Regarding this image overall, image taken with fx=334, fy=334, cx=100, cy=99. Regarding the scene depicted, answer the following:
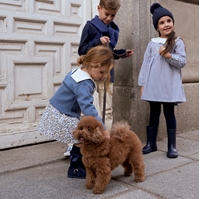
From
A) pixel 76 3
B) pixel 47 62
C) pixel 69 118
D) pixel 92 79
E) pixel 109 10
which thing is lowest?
pixel 69 118

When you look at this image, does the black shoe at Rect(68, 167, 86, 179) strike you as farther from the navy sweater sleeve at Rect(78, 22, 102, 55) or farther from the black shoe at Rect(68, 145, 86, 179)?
the navy sweater sleeve at Rect(78, 22, 102, 55)

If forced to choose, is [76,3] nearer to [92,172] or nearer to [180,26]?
[180,26]

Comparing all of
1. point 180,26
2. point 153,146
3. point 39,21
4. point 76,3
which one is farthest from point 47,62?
point 180,26

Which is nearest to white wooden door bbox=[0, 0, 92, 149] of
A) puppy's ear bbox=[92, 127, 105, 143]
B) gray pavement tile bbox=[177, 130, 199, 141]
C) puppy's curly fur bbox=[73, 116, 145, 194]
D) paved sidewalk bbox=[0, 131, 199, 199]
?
paved sidewalk bbox=[0, 131, 199, 199]

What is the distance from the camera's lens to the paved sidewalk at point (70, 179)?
107 inches

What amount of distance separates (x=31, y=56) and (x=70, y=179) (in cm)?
166

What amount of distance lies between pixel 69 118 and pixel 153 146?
4.86 feet

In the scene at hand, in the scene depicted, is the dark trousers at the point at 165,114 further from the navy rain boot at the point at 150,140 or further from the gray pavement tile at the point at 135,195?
the gray pavement tile at the point at 135,195

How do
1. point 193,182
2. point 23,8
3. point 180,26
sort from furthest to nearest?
1. point 180,26
2. point 23,8
3. point 193,182

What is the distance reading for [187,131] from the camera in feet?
16.5

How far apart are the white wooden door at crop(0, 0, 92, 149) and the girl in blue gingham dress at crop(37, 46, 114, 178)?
1096 millimetres

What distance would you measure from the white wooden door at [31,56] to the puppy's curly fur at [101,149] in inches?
58.3

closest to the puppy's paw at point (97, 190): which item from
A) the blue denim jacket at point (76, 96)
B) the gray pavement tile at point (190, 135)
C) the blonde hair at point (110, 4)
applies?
the blue denim jacket at point (76, 96)

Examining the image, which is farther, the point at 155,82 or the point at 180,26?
the point at 180,26
